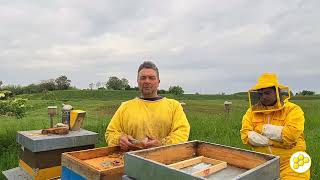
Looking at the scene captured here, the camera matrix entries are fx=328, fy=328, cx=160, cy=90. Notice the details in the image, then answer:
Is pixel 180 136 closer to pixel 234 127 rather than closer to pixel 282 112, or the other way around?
pixel 282 112

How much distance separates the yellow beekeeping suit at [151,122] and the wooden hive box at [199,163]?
869mm

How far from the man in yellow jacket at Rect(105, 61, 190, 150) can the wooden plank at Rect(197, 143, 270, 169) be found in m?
0.79

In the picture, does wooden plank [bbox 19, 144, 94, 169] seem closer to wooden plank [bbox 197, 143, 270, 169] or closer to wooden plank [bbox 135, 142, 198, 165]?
wooden plank [bbox 135, 142, 198, 165]

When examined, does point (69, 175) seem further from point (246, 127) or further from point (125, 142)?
point (246, 127)

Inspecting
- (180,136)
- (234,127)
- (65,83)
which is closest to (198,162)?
(180,136)

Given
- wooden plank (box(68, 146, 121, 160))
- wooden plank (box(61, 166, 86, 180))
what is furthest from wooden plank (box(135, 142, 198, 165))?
wooden plank (box(68, 146, 121, 160))

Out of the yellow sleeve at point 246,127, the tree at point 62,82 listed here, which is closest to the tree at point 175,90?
the tree at point 62,82

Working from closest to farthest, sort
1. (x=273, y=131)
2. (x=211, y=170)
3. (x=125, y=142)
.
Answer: (x=211, y=170) < (x=125, y=142) < (x=273, y=131)

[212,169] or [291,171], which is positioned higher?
[212,169]

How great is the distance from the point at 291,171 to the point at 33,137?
3.28 meters

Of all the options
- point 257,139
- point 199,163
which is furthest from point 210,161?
point 257,139

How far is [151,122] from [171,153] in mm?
1128

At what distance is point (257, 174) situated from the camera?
2.09 meters

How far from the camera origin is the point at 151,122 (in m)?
3.90
